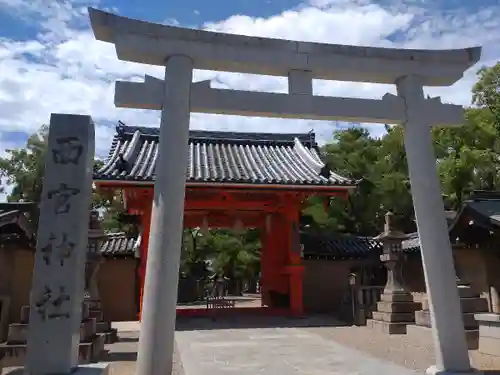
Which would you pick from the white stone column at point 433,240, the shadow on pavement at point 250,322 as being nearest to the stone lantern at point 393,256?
the shadow on pavement at point 250,322

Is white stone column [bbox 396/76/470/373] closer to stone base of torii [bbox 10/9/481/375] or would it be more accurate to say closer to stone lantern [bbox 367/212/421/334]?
stone base of torii [bbox 10/9/481/375]

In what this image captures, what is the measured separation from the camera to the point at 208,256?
29.4 metres

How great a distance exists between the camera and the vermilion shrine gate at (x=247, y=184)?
507 inches

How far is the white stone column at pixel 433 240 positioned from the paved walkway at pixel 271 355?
3.56ft

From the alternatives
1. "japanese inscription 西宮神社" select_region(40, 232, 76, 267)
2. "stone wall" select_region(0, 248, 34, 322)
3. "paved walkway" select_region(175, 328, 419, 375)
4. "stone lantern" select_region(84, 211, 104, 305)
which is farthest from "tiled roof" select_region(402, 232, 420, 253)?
"japanese inscription 西宮神社" select_region(40, 232, 76, 267)

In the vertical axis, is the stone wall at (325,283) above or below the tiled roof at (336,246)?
below

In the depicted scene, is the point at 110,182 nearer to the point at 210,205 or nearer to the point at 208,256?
the point at 210,205

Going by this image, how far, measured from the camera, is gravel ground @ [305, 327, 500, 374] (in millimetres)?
6984

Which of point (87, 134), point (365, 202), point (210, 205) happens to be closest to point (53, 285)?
point (87, 134)

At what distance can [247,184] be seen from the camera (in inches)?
500

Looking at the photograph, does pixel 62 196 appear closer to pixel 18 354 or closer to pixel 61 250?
pixel 61 250

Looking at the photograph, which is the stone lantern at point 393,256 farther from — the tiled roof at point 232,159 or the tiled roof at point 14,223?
the tiled roof at point 14,223

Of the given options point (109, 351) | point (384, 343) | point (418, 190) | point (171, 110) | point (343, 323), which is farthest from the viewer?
point (343, 323)

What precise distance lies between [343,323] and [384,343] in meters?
3.73
